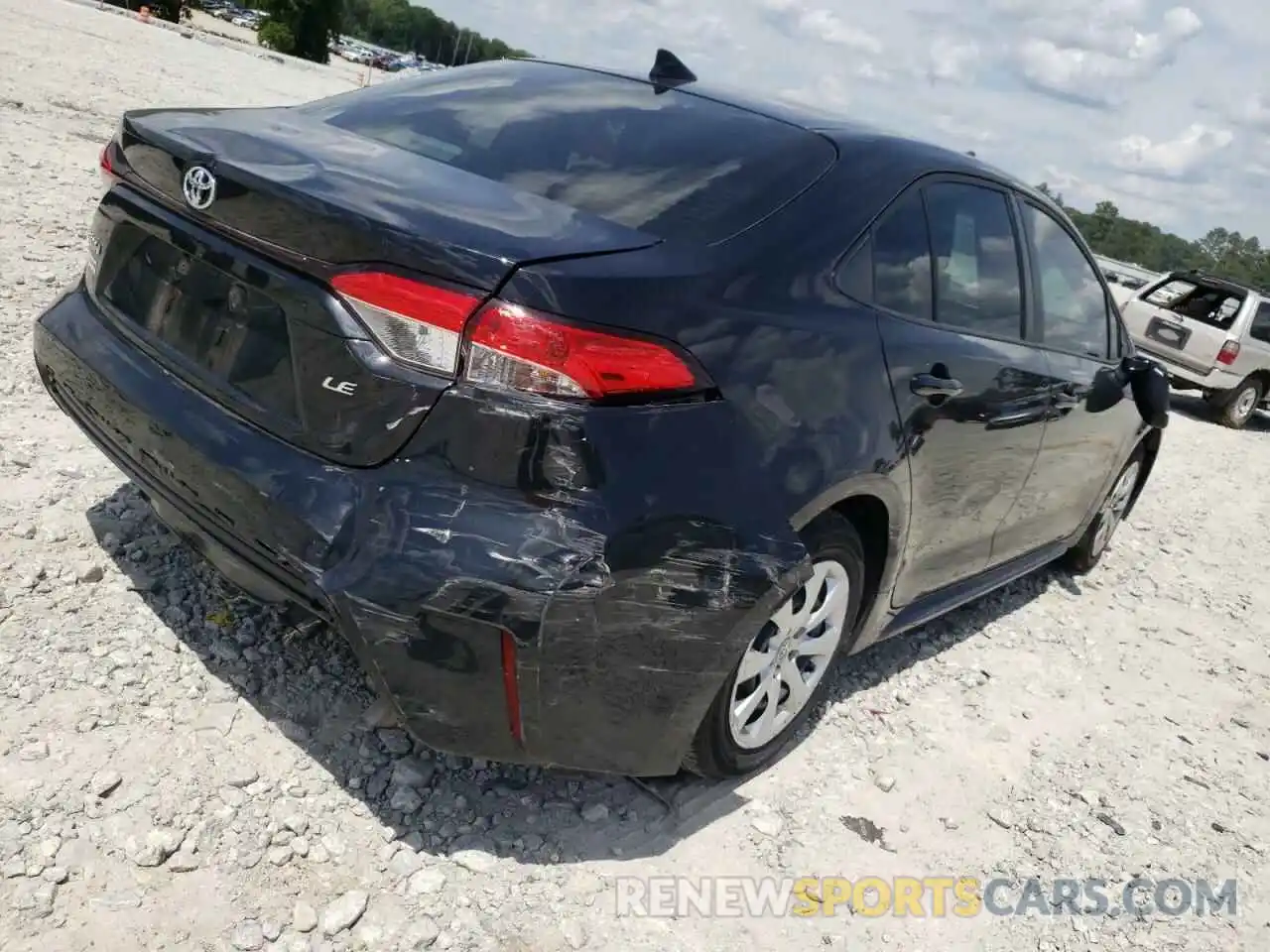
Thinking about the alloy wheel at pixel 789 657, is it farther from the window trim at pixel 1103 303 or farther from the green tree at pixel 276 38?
the green tree at pixel 276 38

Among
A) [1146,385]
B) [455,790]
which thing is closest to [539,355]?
[455,790]

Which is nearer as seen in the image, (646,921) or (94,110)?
(646,921)

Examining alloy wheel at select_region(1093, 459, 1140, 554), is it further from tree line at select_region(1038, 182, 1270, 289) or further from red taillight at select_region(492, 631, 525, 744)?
tree line at select_region(1038, 182, 1270, 289)

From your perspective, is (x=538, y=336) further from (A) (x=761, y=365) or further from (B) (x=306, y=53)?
(B) (x=306, y=53)

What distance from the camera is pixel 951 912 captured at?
2814 mm

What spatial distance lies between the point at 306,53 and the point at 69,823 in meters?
66.0

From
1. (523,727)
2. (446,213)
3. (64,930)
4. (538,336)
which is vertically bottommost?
(64,930)

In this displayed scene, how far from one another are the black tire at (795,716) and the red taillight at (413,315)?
100 cm

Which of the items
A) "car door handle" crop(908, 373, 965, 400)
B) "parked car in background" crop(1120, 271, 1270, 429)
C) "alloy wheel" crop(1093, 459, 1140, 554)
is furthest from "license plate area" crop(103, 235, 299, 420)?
"parked car in background" crop(1120, 271, 1270, 429)

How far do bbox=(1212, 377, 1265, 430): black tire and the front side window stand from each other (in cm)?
975

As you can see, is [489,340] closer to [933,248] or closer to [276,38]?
[933,248]

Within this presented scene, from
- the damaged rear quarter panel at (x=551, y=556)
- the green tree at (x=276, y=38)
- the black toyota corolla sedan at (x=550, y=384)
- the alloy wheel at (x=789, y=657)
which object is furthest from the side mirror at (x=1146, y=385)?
the green tree at (x=276, y=38)

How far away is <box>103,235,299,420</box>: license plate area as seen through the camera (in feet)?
7.66

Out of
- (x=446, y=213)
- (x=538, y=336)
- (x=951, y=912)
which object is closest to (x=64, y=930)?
(x=538, y=336)
